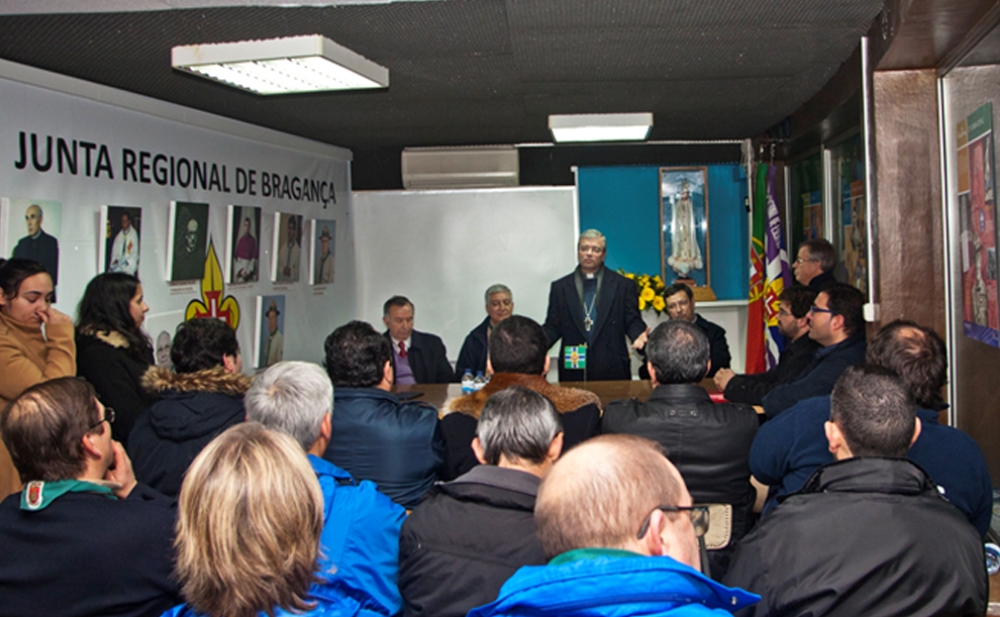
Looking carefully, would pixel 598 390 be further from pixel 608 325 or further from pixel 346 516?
pixel 346 516

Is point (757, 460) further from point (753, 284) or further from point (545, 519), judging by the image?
point (753, 284)

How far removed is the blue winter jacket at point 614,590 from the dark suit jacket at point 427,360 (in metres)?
4.32

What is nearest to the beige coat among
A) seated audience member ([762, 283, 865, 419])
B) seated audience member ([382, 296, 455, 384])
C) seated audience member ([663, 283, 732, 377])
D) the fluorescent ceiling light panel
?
seated audience member ([382, 296, 455, 384])

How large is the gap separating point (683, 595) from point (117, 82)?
4423mm

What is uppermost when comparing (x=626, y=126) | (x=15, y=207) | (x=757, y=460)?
(x=626, y=126)

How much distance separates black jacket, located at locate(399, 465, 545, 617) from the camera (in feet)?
6.21

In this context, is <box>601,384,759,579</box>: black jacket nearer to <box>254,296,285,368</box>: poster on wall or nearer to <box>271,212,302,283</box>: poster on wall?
<box>254,296,285,368</box>: poster on wall

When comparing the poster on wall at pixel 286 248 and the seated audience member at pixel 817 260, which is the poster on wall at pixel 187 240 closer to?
the poster on wall at pixel 286 248

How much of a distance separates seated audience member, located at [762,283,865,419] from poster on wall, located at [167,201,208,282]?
3585 millimetres

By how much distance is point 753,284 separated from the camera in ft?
22.9

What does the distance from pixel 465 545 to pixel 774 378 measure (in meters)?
2.76

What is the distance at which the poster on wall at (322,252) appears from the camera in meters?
7.16

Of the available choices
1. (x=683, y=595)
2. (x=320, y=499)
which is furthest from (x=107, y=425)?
(x=683, y=595)

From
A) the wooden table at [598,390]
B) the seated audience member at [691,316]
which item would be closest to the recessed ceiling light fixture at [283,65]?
the wooden table at [598,390]
